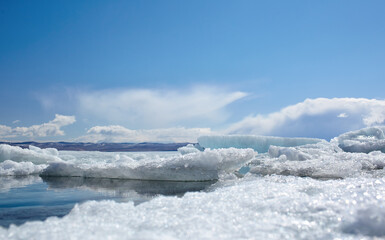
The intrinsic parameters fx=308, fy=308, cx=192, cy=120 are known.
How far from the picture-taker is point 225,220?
2195 mm

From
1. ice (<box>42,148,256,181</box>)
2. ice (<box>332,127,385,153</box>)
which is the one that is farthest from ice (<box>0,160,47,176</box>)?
ice (<box>332,127,385,153</box>)

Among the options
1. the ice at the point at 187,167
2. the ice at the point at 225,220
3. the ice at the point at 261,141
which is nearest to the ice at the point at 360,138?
the ice at the point at 261,141

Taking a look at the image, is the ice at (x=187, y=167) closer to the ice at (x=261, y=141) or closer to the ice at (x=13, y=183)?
the ice at (x=13, y=183)

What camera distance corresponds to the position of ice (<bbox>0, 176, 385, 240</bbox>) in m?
1.89

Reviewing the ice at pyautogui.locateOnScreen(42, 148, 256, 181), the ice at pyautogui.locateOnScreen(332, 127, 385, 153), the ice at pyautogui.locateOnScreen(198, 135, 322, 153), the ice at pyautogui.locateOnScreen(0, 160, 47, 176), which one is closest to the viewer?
the ice at pyautogui.locateOnScreen(42, 148, 256, 181)

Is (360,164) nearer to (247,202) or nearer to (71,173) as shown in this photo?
(247,202)

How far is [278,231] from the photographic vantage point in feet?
6.43

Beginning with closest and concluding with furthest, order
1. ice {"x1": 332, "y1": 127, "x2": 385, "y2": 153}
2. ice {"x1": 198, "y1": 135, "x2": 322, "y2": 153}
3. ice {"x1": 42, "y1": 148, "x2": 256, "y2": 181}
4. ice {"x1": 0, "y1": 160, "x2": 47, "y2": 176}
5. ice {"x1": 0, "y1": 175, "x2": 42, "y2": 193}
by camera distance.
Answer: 1. ice {"x1": 0, "y1": 175, "x2": 42, "y2": 193}
2. ice {"x1": 42, "y1": 148, "x2": 256, "y2": 181}
3. ice {"x1": 0, "y1": 160, "x2": 47, "y2": 176}
4. ice {"x1": 332, "y1": 127, "x2": 385, "y2": 153}
5. ice {"x1": 198, "y1": 135, "x2": 322, "y2": 153}

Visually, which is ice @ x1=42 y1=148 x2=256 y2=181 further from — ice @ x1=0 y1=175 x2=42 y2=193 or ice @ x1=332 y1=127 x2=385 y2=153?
ice @ x1=332 y1=127 x2=385 y2=153

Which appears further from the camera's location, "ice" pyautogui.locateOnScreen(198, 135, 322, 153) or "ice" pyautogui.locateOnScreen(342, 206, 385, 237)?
"ice" pyautogui.locateOnScreen(198, 135, 322, 153)

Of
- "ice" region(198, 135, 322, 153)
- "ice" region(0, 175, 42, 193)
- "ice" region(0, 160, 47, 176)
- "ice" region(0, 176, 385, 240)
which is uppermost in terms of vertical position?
"ice" region(198, 135, 322, 153)

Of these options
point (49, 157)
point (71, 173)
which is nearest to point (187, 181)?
point (71, 173)

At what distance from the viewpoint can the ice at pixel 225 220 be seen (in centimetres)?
189

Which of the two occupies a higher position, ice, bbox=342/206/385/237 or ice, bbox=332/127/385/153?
ice, bbox=332/127/385/153
